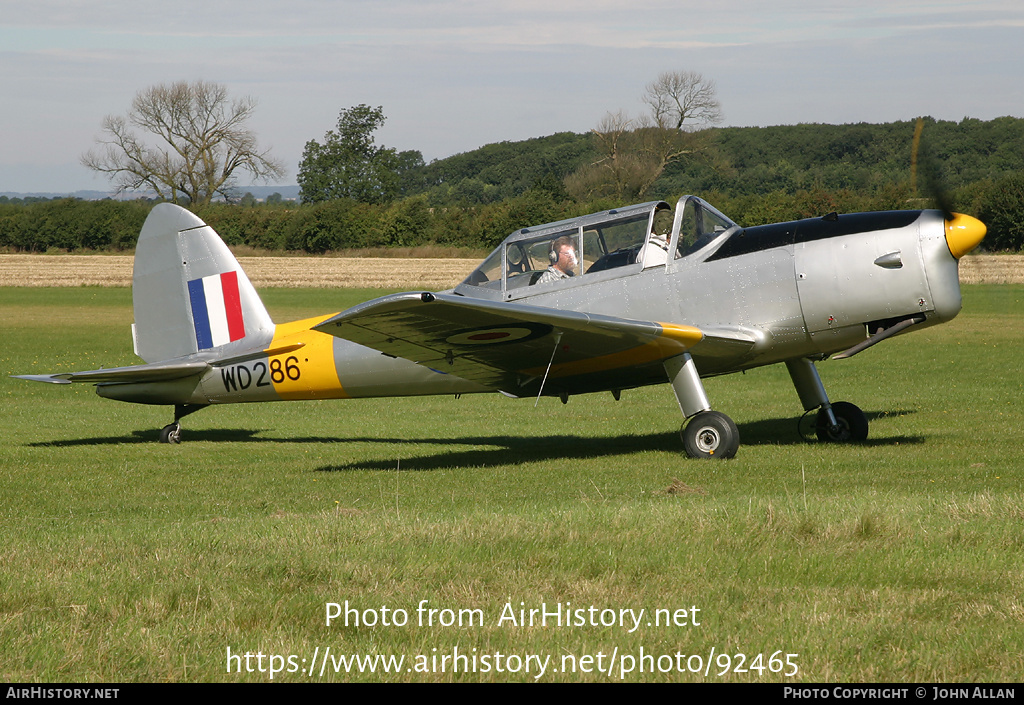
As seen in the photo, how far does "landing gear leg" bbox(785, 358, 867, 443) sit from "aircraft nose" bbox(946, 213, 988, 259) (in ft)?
6.64

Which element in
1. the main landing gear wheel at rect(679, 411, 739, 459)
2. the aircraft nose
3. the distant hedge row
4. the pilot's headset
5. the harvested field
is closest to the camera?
the aircraft nose

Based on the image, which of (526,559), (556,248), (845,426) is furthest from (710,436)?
(526,559)

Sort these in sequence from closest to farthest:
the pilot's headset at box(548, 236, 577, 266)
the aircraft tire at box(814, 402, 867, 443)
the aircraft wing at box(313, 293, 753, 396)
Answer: the aircraft wing at box(313, 293, 753, 396), the pilot's headset at box(548, 236, 577, 266), the aircraft tire at box(814, 402, 867, 443)

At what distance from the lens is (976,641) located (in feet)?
11.6

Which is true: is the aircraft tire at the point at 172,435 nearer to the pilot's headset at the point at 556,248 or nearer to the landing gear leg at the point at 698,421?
the pilot's headset at the point at 556,248

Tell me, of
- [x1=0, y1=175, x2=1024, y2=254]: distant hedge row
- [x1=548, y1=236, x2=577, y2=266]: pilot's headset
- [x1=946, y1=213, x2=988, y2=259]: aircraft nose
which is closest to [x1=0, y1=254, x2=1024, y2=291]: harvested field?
[x1=0, y1=175, x2=1024, y2=254]: distant hedge row

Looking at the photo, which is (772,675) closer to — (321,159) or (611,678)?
(611,678)

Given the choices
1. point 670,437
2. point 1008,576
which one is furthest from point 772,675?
point 670,437

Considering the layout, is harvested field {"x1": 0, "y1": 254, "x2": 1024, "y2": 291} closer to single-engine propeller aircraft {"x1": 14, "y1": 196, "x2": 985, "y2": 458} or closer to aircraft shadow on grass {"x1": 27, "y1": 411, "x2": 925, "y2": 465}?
aircraft shadow on grass {"x1": 27, "y1": 411, "x2": 925, "y2": 465}

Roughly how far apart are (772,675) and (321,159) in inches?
3191

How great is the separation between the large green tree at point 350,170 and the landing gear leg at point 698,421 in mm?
69302

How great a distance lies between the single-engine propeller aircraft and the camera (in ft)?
27.9

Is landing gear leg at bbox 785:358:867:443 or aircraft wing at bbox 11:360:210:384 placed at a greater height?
aircraft wing at bbox 11:360:210:384
